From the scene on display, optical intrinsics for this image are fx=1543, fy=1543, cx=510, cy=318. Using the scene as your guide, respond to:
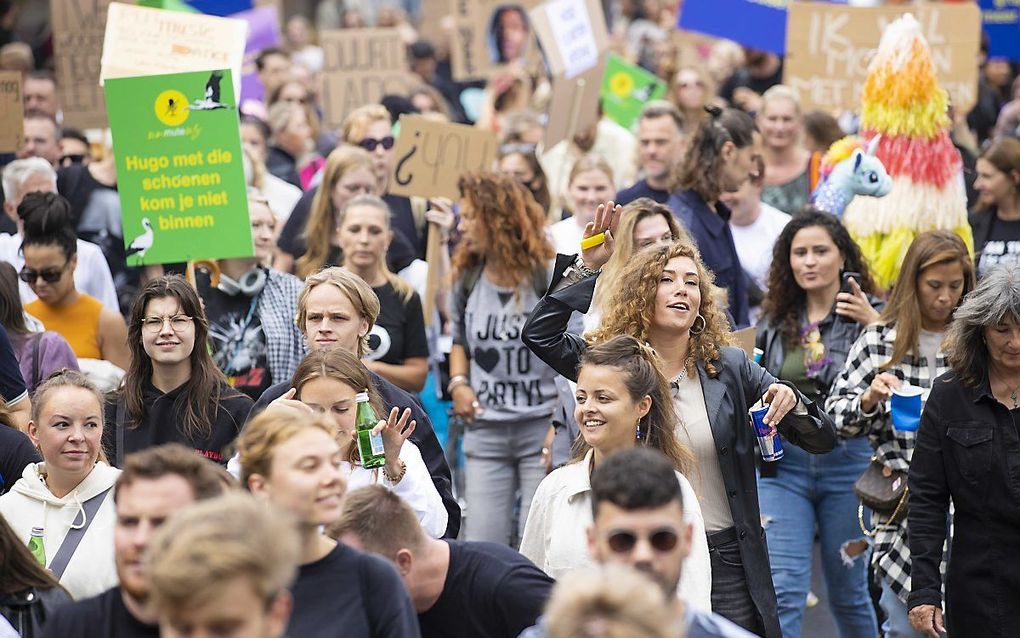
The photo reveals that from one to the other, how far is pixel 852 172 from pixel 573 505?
3.24 m

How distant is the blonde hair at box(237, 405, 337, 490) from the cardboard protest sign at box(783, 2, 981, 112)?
7173mm

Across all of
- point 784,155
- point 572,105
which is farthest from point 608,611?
point 572,105

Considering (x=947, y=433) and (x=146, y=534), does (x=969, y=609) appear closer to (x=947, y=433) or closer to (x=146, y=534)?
(x=947, y=433)

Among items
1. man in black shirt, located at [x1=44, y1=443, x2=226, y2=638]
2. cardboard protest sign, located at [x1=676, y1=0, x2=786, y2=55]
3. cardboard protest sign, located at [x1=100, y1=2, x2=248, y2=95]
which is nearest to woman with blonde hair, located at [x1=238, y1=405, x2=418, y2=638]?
man in black shirt, located at [x1=44, y1=443, x2=226, y2=638]

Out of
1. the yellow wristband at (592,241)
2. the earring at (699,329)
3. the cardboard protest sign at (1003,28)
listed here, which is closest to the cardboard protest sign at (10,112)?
the yellow wristband at (592,241)

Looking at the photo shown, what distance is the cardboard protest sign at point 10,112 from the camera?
849 cm

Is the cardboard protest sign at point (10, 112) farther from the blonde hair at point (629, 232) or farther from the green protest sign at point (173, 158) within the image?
the blonde hair at point (629, 232)

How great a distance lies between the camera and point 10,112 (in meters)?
8.50

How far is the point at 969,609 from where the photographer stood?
5371 mm

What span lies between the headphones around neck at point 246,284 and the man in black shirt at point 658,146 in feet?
7.31

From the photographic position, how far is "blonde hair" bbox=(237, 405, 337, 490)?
3.94 meters

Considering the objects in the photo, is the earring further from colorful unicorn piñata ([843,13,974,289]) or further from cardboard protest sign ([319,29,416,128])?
cardboard protest sign ([319,29,416,128])

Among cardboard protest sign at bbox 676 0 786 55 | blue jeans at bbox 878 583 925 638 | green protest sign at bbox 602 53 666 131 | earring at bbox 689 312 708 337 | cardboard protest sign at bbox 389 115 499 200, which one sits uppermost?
cardboard protest sign at bbox 676 0 786 55

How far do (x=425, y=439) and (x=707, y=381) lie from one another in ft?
3.41
